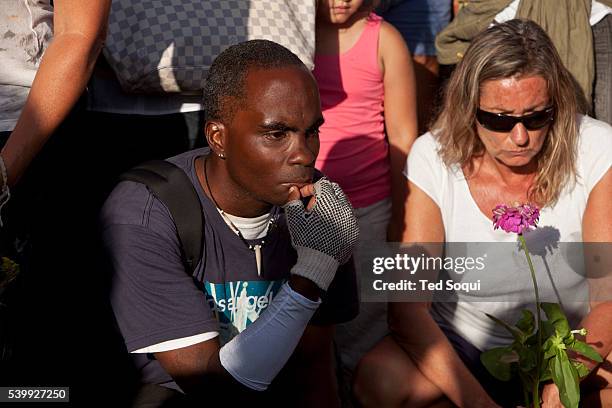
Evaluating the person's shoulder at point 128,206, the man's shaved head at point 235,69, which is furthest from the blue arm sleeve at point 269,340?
the man's shaved head at point 235,69

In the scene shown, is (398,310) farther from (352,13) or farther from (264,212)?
(352,13)

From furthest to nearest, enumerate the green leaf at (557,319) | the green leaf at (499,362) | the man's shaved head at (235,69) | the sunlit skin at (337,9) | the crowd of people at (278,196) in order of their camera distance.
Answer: the sunlit skin at (337,9)
the green leaf at (499,362)
the green leaf at (557,319)
the man's shaved head at (235,69)
the crowd of people at (278,196)

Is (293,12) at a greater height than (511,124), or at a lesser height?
greater

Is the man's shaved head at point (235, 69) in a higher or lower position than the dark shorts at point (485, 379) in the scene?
higher

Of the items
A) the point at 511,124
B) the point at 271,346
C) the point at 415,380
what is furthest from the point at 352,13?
the point at 271,346

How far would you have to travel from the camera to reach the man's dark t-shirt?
8.18 feet

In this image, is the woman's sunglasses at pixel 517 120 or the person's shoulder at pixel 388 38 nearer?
the woman's sunglasses at pixel 517 120

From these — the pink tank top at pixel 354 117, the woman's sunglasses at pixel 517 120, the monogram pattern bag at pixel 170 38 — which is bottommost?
the pink tank top at pixel 354 117

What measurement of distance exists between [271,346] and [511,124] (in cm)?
128

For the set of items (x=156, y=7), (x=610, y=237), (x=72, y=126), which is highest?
(x=156, y=7)

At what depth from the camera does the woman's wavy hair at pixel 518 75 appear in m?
3.19

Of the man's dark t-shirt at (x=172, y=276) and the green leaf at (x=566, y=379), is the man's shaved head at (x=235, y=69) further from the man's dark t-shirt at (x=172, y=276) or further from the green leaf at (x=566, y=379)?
the green leaf at (x=566, y=379)

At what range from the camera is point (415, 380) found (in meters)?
3.19

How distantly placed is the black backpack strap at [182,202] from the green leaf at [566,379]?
42.9 inches
